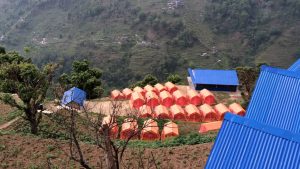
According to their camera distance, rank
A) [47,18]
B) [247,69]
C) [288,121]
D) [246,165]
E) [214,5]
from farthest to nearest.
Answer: [47,18]
[214,5]
[247,69]
[288,121]
[246,165]

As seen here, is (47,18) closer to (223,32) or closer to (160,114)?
(223,32)

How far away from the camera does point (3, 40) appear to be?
420 ft

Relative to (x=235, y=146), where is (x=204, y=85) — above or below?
below

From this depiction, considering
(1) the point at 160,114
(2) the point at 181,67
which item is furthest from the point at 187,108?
(2) the point at 181,67

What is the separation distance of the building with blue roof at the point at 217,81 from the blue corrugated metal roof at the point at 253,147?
36300 mm

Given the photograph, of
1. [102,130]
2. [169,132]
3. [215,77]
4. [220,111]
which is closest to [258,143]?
[102,130]

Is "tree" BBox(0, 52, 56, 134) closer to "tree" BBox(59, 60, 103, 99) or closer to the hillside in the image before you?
"tree" BBox(59, 60, 103, 99)

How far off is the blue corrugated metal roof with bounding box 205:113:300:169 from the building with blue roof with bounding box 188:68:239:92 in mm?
36300

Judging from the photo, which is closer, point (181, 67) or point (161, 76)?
point (161, 76)

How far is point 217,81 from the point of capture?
48500mm

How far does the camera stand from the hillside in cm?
10206

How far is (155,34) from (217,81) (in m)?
72.9

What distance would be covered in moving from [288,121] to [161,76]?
3084 inches

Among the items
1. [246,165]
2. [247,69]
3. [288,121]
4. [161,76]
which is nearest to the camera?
[246,165]
